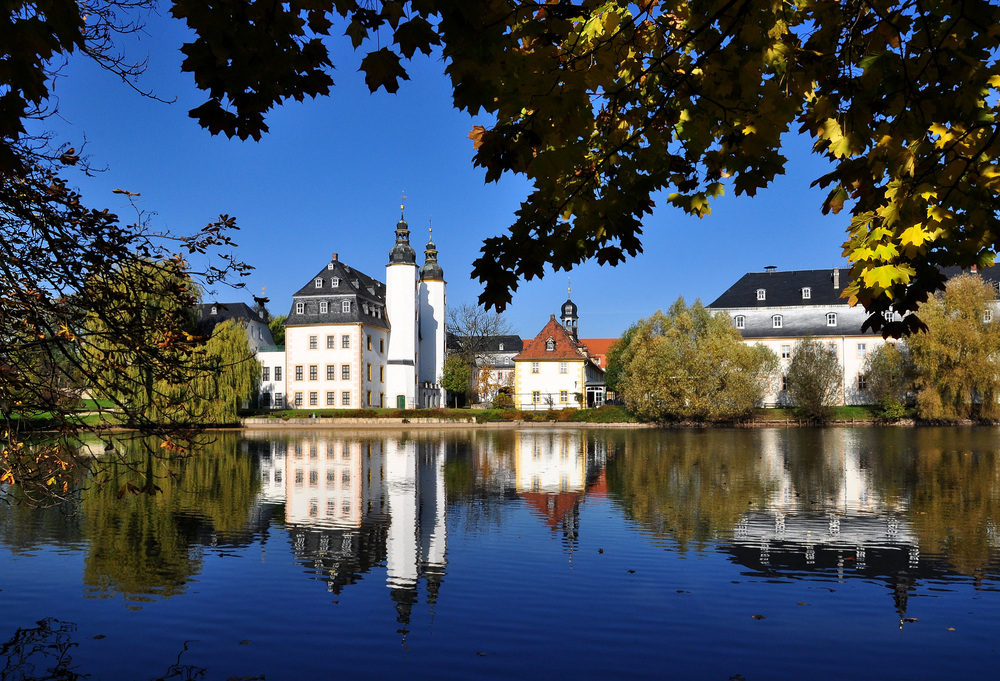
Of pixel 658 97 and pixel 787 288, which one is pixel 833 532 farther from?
pixel 787 288

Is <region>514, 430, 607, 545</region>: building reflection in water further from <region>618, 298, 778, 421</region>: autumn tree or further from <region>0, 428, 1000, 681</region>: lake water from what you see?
<region>618, 298, 778, 421</region>: autumn tree

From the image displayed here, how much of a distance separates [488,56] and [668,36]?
1798 millimetres

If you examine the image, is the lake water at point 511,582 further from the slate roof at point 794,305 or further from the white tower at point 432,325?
the white tower at point 432,325

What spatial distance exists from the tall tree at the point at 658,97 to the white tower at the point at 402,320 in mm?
62283

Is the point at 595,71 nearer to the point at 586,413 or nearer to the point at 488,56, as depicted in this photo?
the point at 488,56

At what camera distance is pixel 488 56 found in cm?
304

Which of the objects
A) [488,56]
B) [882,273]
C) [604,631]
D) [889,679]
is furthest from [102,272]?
[889,679]

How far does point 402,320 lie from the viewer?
6688 cm

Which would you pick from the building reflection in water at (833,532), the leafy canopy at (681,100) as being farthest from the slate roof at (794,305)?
the leafy canopy at (681,100)

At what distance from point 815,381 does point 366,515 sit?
1645 inches

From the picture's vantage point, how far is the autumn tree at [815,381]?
156ft

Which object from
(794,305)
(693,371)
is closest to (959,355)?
(693,371)

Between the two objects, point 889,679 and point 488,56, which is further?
point 889,679

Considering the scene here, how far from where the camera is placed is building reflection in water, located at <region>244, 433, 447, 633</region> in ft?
26.7
